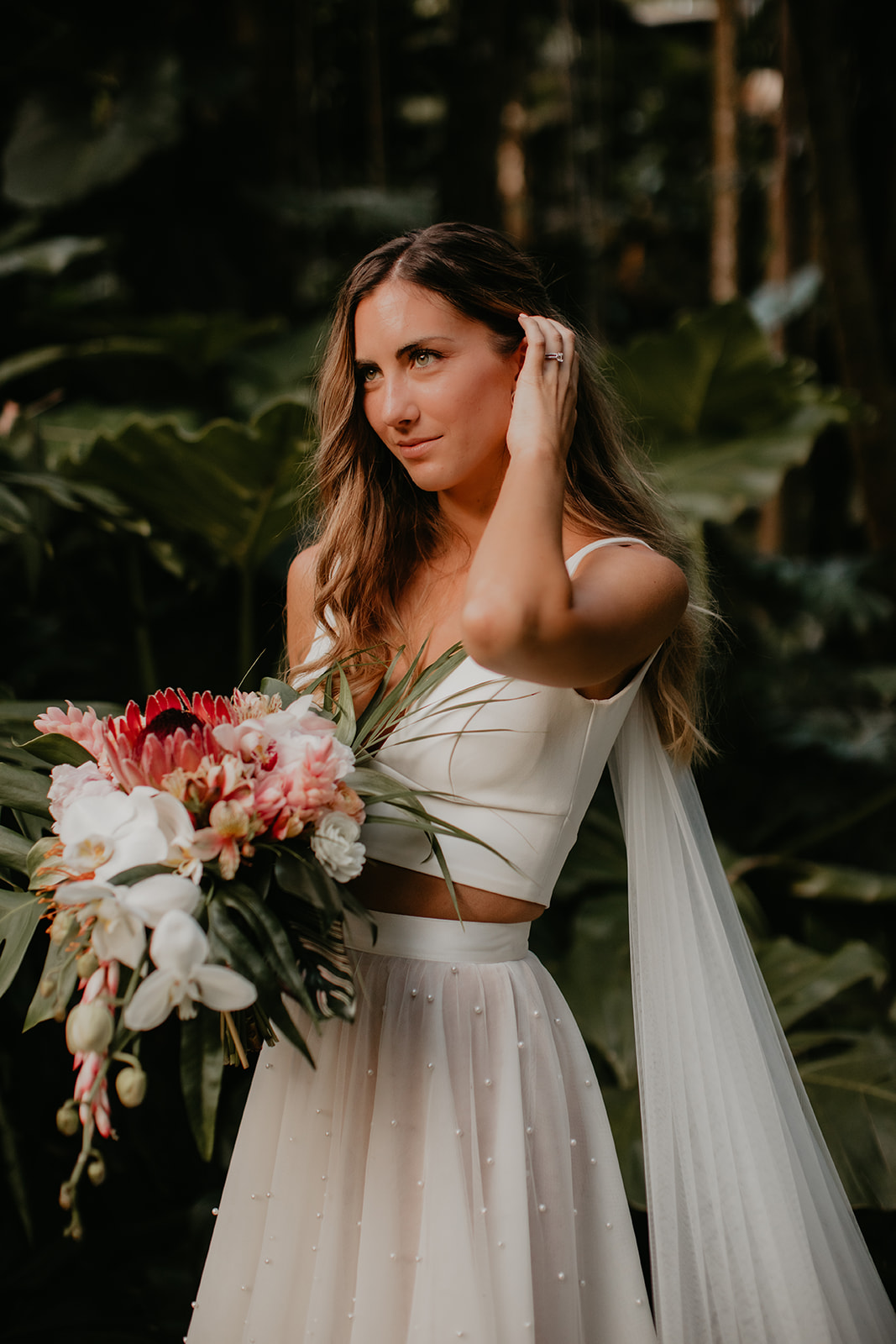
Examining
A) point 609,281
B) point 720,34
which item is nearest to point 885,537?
point 720,34

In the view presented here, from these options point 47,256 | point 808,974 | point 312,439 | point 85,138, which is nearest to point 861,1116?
point 808,974

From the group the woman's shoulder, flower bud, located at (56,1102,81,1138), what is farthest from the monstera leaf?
flower bud, located at (56,1102,81,1138)

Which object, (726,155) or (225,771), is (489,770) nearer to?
(225,771)

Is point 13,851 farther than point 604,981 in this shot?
No

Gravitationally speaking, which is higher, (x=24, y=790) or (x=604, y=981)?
(x=604, y=981)

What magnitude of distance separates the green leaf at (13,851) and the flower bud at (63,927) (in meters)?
0.27

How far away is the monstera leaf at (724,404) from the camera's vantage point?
2542 millimetres

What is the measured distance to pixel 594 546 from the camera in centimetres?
126

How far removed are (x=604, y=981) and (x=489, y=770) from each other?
1158 millimetres

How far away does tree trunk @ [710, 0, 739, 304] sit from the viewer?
4.93m

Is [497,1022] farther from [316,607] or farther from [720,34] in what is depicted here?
[720,34]

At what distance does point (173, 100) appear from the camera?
3.28 meters

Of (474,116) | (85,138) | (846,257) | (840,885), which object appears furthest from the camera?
(474,116)

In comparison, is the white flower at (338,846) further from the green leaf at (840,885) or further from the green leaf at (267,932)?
the green leaf at (840,885)
